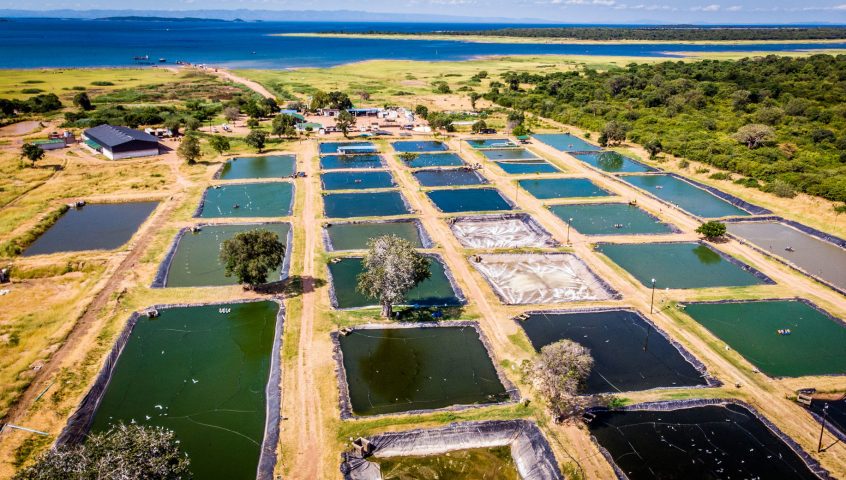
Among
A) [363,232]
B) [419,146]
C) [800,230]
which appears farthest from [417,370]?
[419,146]

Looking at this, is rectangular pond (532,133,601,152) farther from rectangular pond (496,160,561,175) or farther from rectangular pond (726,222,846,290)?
rectangular pond (726,222,846,290)

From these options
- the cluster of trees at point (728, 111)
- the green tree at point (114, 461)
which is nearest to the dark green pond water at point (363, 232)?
the green tree at point (114, 461)

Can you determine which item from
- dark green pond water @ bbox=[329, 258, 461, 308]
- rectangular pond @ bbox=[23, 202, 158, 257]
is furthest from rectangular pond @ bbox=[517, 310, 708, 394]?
rectangular pond @ bbox=[23, 202, 158, 257]

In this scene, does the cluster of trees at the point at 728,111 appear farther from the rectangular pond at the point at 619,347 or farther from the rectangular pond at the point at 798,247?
the rectangular pond at the point at 619,347

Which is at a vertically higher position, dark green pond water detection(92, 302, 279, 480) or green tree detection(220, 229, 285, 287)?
green tree detection(220, 229, 285, 287)

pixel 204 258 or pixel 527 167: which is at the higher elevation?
pixel 527 167

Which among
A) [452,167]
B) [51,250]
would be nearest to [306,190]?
[452,167]

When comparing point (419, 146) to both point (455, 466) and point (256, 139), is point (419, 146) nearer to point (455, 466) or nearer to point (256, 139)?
point (256, 139)
